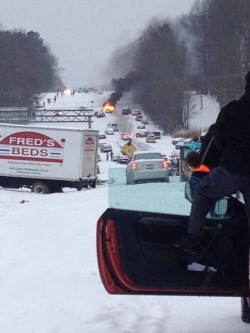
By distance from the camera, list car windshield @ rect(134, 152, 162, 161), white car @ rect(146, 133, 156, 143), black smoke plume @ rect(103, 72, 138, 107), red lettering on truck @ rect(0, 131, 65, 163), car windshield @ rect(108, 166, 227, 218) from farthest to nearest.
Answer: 1. white car @ rect(146, 133, 156, 143)
2. black smoke plume @ rect(103, 72, 138, 107)
3. red lettering on truck @ rect(0, 131, 65, 163)
4. car windshield @ rect(134, 152, 162, 161)
5. car windshield @ rect(108, 166, 227, 218)

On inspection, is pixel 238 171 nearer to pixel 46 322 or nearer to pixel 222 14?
pixel 46 322

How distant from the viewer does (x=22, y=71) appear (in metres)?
93.7

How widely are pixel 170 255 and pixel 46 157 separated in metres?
30.2

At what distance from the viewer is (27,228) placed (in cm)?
1241

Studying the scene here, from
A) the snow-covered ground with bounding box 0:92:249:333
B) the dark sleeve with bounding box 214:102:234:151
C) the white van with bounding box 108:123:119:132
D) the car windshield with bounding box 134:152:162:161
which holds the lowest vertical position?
the snow-covered ground with bounding box 0:92:249:333

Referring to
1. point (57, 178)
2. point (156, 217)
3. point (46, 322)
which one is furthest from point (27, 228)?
point (57, 178)

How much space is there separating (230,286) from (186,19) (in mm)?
54506

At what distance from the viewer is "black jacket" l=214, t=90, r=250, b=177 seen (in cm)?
513

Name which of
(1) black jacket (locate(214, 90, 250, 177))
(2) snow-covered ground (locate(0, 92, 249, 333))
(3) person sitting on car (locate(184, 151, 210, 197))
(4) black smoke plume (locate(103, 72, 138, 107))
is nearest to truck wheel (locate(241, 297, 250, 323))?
(2) snow-covered ground (locate(0, 92, 249, 333))

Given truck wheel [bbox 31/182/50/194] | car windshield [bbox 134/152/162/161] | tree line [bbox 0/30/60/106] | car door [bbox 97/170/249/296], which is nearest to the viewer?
car door [bbox 97/170/249/296]

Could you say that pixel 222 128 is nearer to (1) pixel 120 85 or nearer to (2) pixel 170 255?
(2) pixel 170 255

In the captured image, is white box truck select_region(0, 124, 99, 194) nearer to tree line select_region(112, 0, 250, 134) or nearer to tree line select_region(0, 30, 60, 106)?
tree line select_region(112, 0, 250, 134)

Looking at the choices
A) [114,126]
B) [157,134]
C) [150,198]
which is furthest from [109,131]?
[150,198]

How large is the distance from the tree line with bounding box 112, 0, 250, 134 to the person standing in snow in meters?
39.6
